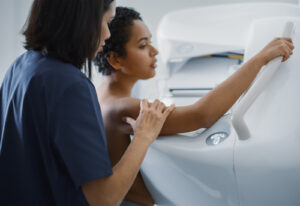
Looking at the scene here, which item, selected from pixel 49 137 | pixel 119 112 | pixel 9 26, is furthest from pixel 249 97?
pixel 9 26

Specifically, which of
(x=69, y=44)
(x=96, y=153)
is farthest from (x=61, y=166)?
(x=69, y=44)

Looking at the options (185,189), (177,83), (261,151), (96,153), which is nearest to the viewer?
(96,153)

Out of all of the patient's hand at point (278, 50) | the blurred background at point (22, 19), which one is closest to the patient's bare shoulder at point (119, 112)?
the patient's hand at point (278, 50)

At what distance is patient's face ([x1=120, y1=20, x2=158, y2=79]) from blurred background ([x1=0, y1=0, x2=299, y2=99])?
94 cm

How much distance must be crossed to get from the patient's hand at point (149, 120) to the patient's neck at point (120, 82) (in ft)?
0.68

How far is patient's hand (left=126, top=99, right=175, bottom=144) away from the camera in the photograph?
955 mm

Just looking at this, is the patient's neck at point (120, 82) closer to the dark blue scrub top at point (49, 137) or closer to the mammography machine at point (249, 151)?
the mammography machine at point (249, 151)

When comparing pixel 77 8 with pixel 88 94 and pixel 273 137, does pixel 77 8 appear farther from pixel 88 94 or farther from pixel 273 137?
pixel 273 137

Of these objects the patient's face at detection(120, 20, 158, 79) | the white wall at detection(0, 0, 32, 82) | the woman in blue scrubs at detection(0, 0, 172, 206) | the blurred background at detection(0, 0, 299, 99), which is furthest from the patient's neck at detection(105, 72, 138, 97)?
the white wall at detection(0, 0, 32, 82)

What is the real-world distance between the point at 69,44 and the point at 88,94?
0.39 feet

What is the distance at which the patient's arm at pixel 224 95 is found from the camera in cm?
106

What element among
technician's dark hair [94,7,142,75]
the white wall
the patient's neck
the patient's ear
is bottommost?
the white wall

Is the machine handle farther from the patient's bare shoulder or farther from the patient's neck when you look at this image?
the patient's neck

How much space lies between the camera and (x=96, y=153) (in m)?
0.81
